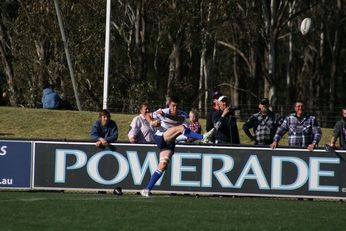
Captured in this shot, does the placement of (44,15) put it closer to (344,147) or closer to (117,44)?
(117,44)

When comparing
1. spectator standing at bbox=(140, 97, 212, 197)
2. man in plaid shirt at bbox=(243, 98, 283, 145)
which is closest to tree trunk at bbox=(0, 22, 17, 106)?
man in plaid shirt at bbox=(243, 98, 283, 145)

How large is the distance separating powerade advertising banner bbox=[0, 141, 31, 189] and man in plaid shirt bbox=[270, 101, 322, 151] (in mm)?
4819

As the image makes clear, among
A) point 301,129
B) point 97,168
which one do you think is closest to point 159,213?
point 97,168

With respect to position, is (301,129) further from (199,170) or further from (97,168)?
(97,168)

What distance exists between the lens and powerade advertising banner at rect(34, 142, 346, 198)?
63.1 ft

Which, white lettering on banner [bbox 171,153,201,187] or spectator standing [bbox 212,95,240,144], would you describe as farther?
spectator standing [bbox 212,95,240,144]

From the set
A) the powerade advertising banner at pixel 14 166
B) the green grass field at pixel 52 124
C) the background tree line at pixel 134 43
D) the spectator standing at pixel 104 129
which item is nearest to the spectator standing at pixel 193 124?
the spectator standing at pixel 104 129

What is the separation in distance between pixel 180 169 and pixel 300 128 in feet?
8.04

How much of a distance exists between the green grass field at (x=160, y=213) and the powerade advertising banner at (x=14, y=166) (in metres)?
0.29

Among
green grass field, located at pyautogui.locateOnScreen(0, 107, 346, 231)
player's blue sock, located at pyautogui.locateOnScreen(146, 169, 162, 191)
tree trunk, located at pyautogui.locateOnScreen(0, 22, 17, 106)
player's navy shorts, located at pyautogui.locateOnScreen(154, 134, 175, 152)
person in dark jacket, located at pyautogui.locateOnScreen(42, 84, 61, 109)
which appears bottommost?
green grass field, located at pyautogui.locateOnScreen(0, 107, 346, 231)

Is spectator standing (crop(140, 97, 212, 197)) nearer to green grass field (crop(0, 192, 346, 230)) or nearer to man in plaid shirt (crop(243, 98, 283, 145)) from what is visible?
green grass field (crop(0, 192, 346, 230))

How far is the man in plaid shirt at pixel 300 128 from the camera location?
64.0 feet

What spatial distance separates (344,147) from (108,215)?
761cm

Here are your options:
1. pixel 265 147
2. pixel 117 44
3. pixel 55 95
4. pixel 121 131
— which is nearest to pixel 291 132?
pixel 265 147
